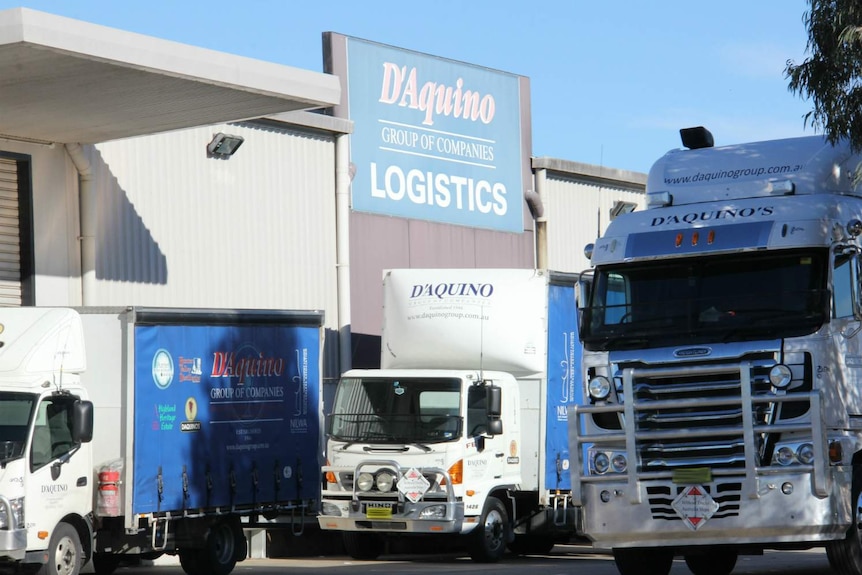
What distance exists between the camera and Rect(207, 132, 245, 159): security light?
2305cm

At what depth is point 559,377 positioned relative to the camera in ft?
67.6

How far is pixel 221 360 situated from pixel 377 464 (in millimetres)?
2693

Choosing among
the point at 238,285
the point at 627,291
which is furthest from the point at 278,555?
the point at 627,291

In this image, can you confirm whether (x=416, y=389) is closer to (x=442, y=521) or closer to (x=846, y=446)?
(x=442, y=521)

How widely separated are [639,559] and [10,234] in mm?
10250

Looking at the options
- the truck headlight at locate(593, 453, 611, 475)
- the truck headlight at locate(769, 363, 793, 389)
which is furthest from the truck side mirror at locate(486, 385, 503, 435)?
the truck headlight at locate(769, 363, 793, 389)

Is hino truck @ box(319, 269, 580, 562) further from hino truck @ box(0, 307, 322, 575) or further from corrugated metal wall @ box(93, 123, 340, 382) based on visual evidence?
corrugated metal wall @ box(93, 123, 340, 382)

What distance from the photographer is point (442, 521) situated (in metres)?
18.8

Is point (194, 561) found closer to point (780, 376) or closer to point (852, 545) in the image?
point (780, 376)

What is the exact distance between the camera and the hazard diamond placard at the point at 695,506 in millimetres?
13164

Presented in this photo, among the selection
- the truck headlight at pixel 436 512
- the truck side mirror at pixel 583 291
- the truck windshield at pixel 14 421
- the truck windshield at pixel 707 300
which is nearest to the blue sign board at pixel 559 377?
the truck headlight at pixel 436 512

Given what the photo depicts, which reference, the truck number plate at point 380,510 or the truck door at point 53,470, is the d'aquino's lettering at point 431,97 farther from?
the truck door at point 53,470

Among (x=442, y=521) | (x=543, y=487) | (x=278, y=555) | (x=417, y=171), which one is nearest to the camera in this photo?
(x=442, y=521)

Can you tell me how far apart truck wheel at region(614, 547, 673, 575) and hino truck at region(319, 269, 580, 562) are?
426cm
